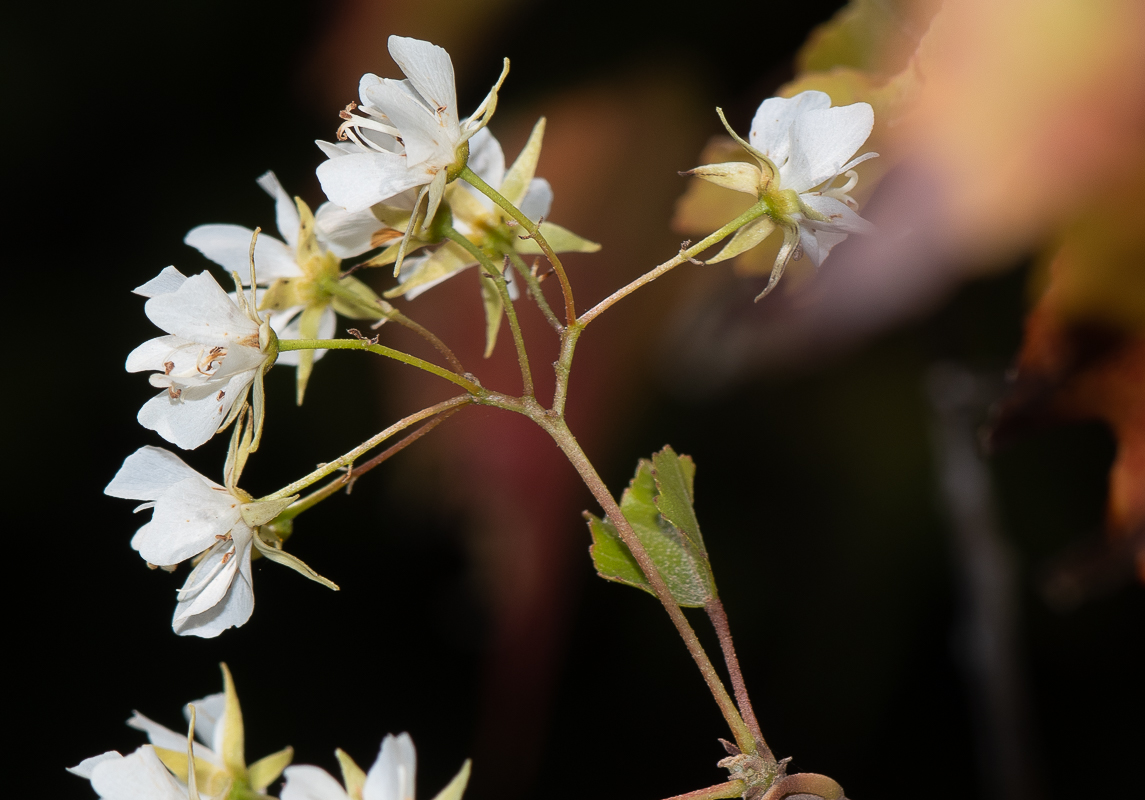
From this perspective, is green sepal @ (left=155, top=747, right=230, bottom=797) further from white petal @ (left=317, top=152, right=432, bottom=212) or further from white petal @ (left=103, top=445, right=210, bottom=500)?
white petal @ (left=317, top=152, right=432, bottom=212)

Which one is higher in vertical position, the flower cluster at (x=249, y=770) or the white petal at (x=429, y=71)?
the white petal at (x=429, y=71)

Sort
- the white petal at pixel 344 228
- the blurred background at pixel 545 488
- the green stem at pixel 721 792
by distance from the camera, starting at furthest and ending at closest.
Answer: the blurred background at pixel 545 488 → the white petal at pixel 344 228 → the green stem at pixel 721 792

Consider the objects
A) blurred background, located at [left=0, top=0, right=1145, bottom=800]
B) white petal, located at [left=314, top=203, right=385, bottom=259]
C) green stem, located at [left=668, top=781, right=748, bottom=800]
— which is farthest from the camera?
blurred background, located at [left=0, top=0, right=1145, bottom=800]

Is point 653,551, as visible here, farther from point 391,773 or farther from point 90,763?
point 90,763

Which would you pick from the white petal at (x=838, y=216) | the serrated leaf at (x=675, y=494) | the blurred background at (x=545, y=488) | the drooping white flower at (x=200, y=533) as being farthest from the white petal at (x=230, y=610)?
the blurred background at (x=545, y=488)

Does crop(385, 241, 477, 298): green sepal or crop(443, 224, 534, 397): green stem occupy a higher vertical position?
crop(385, 241, 477, 298): green sepal

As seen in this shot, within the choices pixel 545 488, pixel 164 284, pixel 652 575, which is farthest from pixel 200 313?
pixel 545 488

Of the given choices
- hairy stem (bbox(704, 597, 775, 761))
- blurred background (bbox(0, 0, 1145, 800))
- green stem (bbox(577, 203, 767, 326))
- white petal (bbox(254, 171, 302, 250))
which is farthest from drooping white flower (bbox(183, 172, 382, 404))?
blurred background (bbox(0, 0, 1145, 800))

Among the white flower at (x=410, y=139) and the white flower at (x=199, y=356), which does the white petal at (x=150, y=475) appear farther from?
the white flower at (x=410, y=139)
